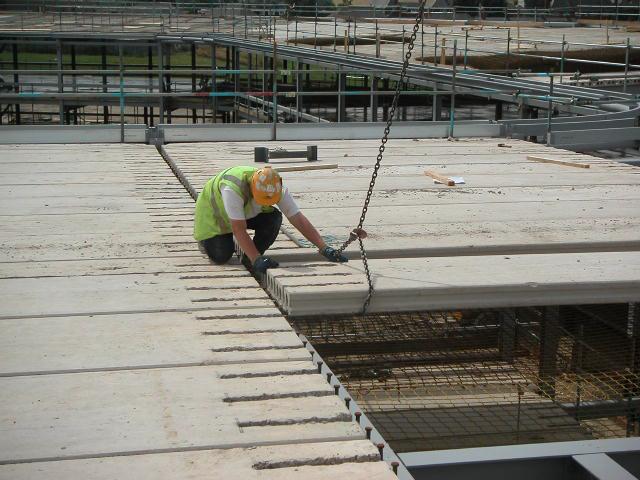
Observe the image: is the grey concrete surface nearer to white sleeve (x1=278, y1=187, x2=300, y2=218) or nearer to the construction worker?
the construction worker

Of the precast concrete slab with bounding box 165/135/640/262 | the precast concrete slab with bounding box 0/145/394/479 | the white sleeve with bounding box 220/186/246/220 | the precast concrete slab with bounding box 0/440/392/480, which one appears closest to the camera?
the precast concrete slab with bounding box 0/440/392/480

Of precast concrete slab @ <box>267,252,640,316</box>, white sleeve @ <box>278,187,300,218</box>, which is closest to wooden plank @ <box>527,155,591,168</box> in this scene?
precast concrete slab @ <box>267,252,640,316</box>

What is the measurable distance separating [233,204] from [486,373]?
3.22 m

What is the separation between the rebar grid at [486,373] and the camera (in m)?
7.76

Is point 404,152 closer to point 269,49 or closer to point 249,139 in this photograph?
point 249,139

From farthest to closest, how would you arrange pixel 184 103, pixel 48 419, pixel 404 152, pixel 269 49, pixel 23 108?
pixel 23 108 → pixel 184 103 → pixel 269 49 → pixel 404 152 → pixel 48 419

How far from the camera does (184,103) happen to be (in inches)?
1264

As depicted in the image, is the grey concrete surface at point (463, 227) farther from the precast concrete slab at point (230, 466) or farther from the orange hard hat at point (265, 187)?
the precast concrete slab at point (230, 466)

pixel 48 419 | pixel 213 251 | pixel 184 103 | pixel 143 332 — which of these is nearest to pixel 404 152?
pixel 213 251

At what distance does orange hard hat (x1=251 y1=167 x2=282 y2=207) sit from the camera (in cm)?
623

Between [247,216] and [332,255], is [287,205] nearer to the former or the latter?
[247,216]

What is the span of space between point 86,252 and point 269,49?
62.3ft

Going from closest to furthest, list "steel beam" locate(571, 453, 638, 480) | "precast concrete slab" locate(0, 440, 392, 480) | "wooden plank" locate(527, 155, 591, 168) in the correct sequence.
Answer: "precast concrete slab" locate(0, 440, 392, 480) → "steel beam" locate(571, 453, 638, 480) → "wooden plank" locate(527, 155, 591, 168)

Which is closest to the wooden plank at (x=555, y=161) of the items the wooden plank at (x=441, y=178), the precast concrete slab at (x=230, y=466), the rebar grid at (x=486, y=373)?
the wooden plank at (x=441, y=178)
